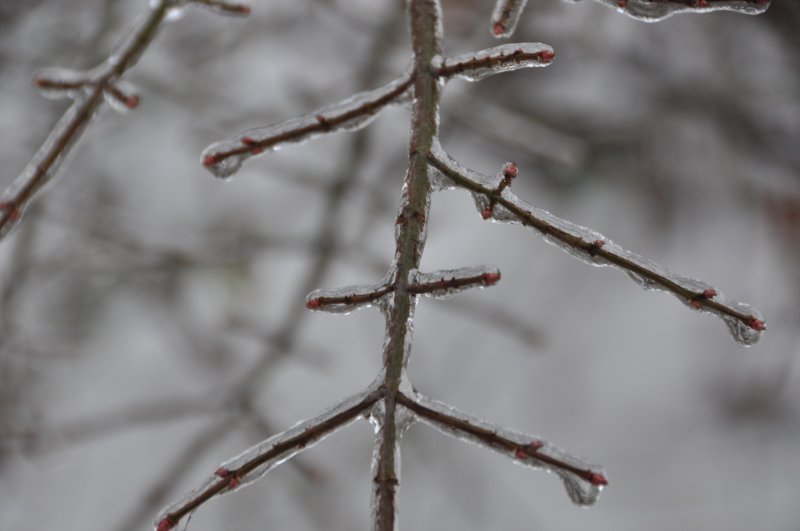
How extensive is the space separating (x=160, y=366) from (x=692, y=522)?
2.56m

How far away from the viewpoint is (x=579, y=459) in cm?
50

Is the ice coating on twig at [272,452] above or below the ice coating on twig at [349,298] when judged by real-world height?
below

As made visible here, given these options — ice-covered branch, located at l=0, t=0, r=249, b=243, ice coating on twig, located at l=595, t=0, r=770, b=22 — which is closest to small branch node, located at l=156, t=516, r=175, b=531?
ice-covered branch, located at l=0, t=0, r=249, b=243

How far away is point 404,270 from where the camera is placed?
50cm

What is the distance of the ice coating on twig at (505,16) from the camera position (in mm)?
600

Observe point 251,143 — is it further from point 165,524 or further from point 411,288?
point 165,524

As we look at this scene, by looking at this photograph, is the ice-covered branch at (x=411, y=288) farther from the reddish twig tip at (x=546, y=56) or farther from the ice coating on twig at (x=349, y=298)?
the reddish twig tip at (x=546, y=56)

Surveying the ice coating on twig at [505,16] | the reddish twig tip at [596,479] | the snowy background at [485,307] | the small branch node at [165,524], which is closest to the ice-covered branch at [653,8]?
the ice coating on twig at [505,16]

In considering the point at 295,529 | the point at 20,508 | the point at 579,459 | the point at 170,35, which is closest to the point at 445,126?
the point at 170,35

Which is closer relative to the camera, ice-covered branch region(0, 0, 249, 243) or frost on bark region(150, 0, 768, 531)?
frost on bark region(150, 0, 768, 531)

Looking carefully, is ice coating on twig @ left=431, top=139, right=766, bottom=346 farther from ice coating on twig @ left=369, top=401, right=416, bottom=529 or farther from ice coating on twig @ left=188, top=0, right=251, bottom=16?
ice coating on twig @ left=188, top=0, right=251, bottom=16

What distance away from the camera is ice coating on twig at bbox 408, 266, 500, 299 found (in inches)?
19.3

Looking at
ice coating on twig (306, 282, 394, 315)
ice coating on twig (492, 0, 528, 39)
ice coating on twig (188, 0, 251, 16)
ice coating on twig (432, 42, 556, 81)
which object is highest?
ice coating on twig (188, 0, 251, 16)

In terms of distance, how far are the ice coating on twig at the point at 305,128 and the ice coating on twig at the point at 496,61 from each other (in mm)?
37
